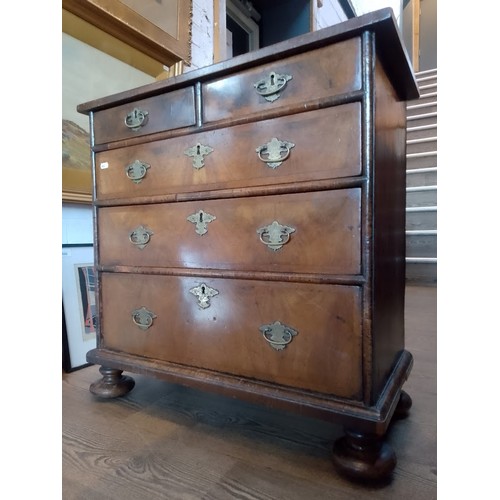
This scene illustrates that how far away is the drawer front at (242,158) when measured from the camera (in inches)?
30.0

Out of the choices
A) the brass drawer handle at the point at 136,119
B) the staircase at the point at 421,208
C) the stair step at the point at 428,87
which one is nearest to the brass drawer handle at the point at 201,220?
the brass drawer handle at the point at 136,119

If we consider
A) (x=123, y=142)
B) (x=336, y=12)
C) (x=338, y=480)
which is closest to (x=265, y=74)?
(x=123, y=142)

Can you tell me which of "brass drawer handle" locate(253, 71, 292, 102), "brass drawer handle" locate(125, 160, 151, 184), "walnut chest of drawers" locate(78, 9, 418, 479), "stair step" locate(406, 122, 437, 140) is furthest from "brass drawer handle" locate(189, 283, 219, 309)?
"stair step" locate(406, 122, 437, 140)

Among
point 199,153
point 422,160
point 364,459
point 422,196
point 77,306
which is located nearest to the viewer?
point 364,459

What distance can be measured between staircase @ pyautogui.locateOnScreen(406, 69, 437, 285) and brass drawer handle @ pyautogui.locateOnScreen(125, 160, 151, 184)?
247cm

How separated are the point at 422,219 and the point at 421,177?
41 cm

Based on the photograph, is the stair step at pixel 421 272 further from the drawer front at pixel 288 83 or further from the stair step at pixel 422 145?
the drawer front at pixel 288 83

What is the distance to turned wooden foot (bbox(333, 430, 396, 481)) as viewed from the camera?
74 cm

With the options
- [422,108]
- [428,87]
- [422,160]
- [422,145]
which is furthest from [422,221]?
[428,87]

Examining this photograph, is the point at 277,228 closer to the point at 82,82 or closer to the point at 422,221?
the point at 82,82

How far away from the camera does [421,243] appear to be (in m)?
2.91

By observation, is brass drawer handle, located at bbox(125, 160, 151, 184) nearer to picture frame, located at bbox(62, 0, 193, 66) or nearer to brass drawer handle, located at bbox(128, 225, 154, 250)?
brass drawer handle, located at bbox(128, 225, 154, 250)
